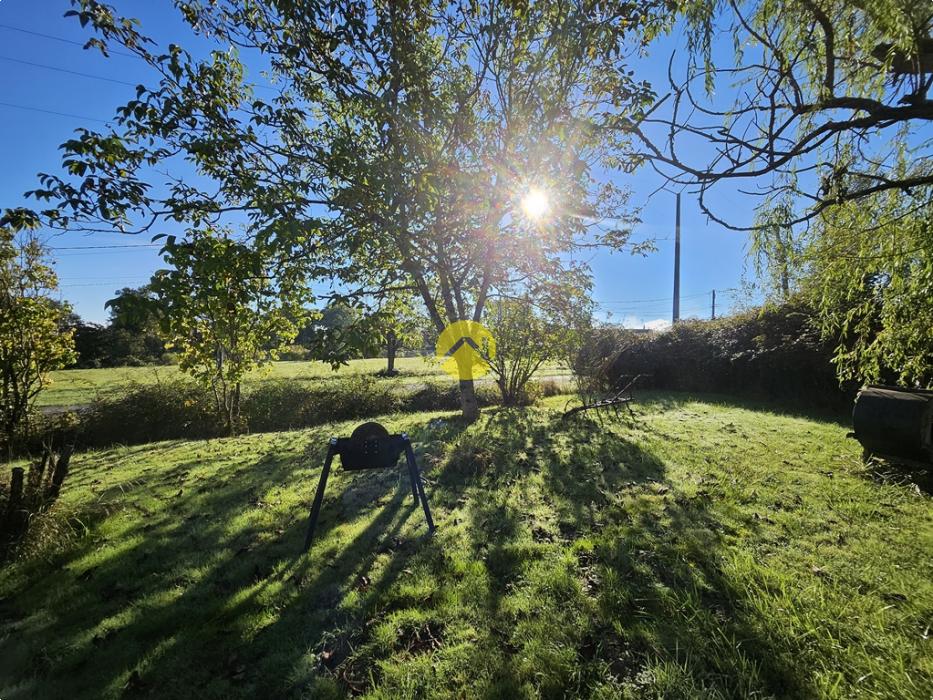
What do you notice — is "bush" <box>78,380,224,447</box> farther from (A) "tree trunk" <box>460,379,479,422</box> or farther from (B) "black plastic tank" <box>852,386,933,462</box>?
(B) "black plastic tank" <box>852,386,933,462</box>

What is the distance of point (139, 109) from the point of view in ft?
13.9

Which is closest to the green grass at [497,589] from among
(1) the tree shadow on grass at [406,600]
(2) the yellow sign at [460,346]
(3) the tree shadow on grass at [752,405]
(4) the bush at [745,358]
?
(1) the tree shadow on grass at [406,600]

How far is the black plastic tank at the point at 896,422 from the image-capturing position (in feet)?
15.3

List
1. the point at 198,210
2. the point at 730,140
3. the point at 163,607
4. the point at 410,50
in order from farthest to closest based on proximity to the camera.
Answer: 1. the point at 410,50
2. the point at 198,210
3. the point at 163,607
4. the point at 730,140

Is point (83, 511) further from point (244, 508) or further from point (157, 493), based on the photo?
point (244, 508)

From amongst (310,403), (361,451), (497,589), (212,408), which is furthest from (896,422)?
(212,408)

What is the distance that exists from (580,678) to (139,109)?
6999 mm

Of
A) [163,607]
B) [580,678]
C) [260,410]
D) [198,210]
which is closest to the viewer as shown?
[580,678]

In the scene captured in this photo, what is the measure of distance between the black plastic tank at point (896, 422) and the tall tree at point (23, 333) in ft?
52.1

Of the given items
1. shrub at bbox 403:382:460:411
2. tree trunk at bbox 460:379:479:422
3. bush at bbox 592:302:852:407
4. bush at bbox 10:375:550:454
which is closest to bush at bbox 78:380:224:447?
bush at bbox 10:375:550:454

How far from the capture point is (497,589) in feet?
9.75

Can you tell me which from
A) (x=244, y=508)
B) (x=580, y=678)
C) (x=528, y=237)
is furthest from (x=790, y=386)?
(x=244, y=508)

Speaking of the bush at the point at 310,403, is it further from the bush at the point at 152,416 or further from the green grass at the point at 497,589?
the green grass at the point at 497,589

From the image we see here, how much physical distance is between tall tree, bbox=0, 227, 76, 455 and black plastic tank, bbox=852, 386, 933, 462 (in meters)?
15.9
